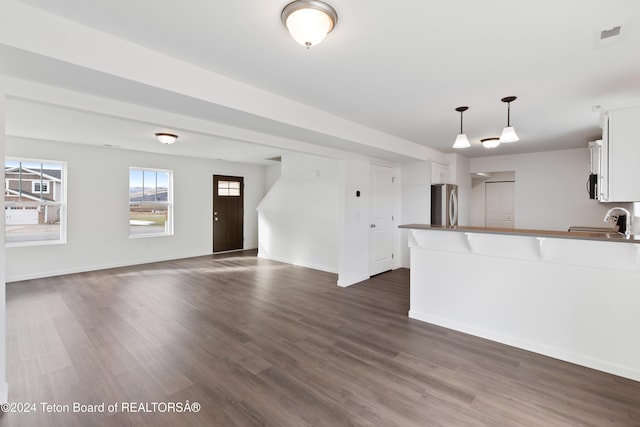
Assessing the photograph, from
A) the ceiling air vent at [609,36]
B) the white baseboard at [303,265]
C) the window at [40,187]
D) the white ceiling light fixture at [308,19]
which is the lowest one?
the white baseboard at [303,265]

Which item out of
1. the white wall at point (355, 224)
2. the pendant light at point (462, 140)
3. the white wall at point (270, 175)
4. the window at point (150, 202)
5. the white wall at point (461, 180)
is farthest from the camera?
the white wall at point (270, 175)

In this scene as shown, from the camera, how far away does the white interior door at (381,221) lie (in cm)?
555

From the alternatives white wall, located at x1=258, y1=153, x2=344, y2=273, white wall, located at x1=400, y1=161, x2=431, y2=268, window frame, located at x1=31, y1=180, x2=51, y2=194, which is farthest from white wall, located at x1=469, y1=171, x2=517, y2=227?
window frame, located at x1=31, y1=180, x2=51, y2=194

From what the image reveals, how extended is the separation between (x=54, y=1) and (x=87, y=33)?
0.24 metres

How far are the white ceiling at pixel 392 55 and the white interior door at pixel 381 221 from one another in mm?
2181

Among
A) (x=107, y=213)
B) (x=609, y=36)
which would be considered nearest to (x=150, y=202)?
(x=107, y=213)

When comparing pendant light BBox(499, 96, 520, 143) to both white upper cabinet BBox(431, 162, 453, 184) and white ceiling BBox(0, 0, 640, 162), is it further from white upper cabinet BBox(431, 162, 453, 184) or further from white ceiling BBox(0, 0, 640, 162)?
white upper cabinet BBox(431, 162, 453, 184)

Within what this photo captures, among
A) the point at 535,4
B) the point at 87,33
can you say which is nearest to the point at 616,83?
the point at 535,4

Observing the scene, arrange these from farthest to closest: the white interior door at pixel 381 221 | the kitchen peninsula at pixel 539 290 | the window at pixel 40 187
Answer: the white interior door at pixel 381 221
the window at pixel 40 187
the kitchen peninsula at pixel 539 290

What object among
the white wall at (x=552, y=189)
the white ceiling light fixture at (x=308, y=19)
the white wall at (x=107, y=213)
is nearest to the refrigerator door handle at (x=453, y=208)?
the white wall at (x=552, y=189)

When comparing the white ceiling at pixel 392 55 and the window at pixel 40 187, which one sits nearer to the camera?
the white ceiling at pixel 392 55

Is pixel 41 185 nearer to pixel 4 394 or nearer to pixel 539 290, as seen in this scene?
pixel 4 394

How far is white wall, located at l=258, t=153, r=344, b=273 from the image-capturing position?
232 inches

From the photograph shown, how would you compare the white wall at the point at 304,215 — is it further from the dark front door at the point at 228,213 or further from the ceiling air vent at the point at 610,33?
the ceiling air vent at the point at 610,33
